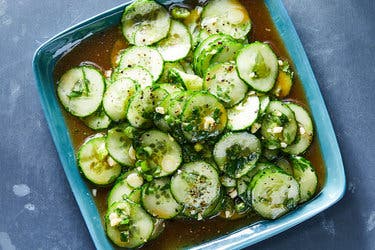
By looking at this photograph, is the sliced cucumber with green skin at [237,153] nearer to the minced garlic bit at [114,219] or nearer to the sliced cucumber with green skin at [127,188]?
the sliced cucumber with green skin at [127,188]

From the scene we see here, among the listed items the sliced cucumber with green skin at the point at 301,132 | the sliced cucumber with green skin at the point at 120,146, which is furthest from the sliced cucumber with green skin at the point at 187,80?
the sliced cucumber with green skin at the point at 301,132

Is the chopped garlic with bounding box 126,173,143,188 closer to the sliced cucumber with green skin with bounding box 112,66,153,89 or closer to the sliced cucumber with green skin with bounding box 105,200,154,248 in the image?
the sliced cucumber with green skin with bounding box 105,200,154,248

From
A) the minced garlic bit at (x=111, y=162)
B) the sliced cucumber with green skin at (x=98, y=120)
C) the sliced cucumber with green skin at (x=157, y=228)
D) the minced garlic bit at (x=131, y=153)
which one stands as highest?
the sliced cucumber with green skin at (x=98, y=120)

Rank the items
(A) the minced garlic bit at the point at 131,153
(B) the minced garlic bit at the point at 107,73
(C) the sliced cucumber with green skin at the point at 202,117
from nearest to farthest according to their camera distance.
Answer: (C) the sliced cucumber with green skin at the point at 202,117 → (A) the minced garlic bit at the point at 131,153 → (B) the minced garlic bit at the point at 107,73

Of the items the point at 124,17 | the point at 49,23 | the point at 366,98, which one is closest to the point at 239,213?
the point at 366,98

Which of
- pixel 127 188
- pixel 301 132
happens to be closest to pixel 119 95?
pixel 127 188

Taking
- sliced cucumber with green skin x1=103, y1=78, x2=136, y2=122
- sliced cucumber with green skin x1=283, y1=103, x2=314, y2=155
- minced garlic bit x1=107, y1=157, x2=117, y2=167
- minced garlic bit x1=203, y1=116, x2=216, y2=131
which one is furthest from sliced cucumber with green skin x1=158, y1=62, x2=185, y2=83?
sliced cucumber with green skin x1=283, y1=103, x2=314, y2=155

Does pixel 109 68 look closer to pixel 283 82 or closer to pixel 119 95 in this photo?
pixel 119 95
